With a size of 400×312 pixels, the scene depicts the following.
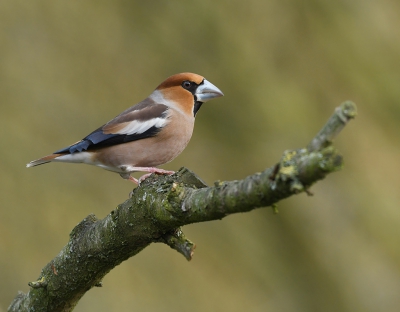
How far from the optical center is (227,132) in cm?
698

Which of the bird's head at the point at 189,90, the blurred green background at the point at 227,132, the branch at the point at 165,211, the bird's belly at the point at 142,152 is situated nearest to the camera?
the branch at the point at 165,211

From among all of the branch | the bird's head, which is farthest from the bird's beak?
the branch

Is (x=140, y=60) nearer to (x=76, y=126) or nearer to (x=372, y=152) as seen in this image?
(x=76, y=126)

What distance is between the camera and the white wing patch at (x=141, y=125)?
349 centimetres

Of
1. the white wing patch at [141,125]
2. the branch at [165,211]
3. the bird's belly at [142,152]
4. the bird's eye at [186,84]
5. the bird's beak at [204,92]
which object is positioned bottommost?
the branch at [165,211]

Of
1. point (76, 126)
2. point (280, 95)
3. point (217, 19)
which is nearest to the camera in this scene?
point (76, 126)

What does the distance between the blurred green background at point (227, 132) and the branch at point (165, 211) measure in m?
2.44

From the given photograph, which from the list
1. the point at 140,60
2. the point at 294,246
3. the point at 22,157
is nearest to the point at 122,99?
the point at 140,60

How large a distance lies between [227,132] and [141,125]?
3529mm

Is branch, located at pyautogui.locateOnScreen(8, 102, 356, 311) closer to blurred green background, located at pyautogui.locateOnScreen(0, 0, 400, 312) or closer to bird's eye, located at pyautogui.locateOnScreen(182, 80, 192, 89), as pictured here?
bird's eye, located at pyautogui.locateOnScreen(182, 80, 192, 89)

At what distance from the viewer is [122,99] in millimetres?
6375

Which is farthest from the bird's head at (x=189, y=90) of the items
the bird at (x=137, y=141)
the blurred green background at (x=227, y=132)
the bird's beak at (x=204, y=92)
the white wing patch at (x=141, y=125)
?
the blurred green background at (x=227, y=132)

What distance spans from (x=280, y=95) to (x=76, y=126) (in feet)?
9.48

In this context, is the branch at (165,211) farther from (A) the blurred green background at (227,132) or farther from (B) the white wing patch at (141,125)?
(A) the blurred green background at (227,132)
